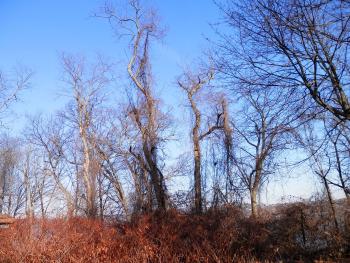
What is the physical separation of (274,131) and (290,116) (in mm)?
405

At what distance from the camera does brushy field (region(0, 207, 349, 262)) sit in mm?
7832

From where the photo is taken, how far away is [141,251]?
8.18m

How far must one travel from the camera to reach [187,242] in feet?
31.9

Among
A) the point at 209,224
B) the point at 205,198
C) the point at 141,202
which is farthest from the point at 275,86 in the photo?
the point at 141,202

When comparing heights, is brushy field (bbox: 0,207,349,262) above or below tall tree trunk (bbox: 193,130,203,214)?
below

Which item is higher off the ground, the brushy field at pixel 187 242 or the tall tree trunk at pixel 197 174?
the tall tree trunk at pixel 197 174

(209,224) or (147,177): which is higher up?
(147,177)

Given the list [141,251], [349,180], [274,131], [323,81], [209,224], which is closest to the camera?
[323,81]

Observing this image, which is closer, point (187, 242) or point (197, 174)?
point (187, 242)

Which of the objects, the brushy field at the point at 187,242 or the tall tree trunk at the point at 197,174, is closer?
the brushy field at the point at 187,242

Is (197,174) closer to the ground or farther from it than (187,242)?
farther from it

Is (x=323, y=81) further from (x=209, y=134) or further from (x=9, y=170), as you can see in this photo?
(x=9, y=170)

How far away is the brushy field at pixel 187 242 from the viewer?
7.83 metres

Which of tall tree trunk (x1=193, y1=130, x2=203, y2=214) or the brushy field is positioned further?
tall tree trunk (x1=193, y1=130, x2=203, y2=214)
